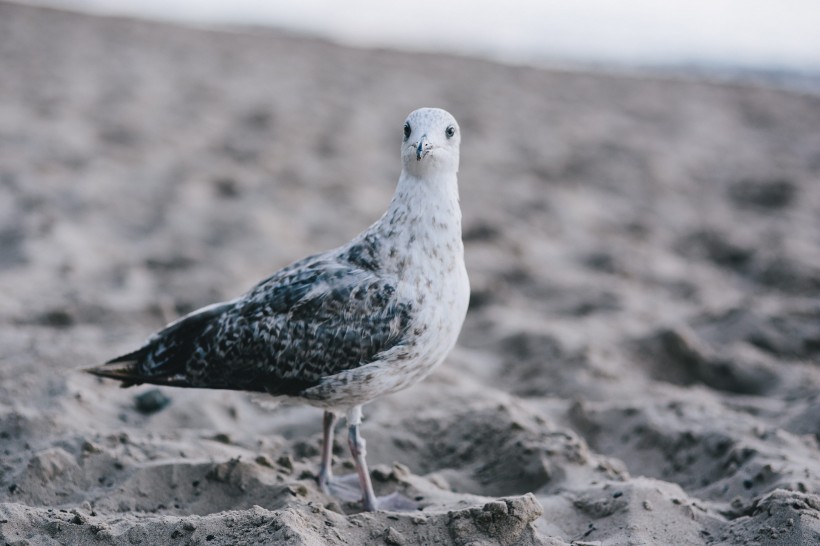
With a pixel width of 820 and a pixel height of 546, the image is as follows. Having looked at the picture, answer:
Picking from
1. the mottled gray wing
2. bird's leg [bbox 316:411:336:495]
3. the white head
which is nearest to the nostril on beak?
the white head

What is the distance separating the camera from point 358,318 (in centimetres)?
384

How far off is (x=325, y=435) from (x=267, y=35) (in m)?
16.0

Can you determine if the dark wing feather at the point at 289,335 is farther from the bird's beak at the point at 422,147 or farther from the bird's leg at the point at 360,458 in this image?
the bird's beak at the point at 422,147

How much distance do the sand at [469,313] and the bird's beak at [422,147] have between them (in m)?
1.51

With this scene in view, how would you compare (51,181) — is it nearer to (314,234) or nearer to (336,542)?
(314,234)

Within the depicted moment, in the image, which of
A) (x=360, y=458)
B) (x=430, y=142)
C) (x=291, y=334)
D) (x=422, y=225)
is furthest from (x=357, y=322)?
(x=430, y=142)

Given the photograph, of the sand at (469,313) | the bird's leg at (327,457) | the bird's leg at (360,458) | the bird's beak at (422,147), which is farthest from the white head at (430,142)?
the sand at (469,313)

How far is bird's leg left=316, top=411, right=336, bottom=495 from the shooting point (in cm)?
409

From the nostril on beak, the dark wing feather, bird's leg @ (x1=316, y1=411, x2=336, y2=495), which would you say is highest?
the nostril on beak

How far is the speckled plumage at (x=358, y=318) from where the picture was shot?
3816 millimetres

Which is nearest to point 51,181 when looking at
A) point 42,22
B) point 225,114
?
point 225,114

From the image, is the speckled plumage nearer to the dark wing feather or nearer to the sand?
the dark wing feather

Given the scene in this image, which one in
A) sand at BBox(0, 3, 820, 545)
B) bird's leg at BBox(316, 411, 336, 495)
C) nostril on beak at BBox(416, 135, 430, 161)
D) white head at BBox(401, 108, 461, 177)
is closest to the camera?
sand at BBox(0, 3, 820, 545)

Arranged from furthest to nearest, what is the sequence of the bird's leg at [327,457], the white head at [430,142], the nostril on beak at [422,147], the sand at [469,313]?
the bird's leg at [327,457] < the white head at [430,142] < the nostril on beak at [422,147] < the sand at [469,313]
